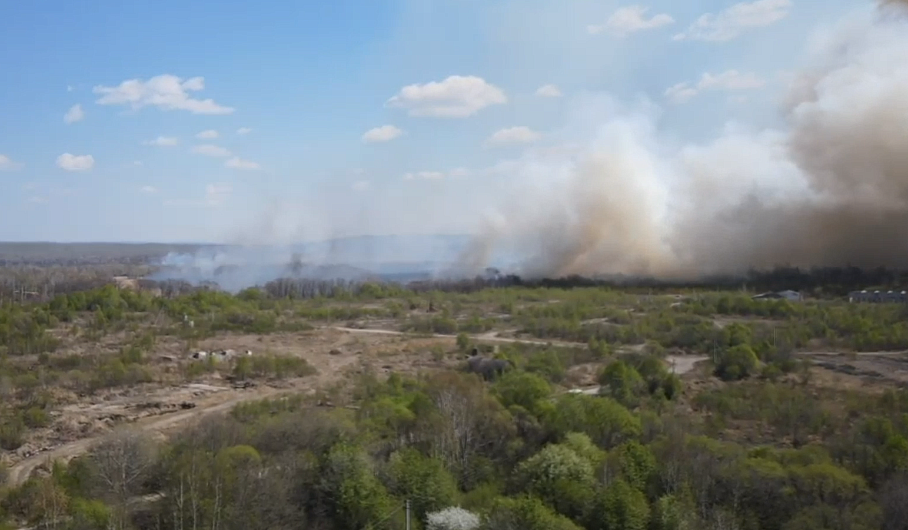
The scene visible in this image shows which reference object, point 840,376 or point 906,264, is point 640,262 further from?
point 840,376

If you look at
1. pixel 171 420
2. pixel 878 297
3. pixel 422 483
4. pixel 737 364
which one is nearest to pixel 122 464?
pixel 422 483

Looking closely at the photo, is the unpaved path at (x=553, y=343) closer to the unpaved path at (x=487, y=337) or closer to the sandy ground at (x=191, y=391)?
the unpaved path at (x=487, y=337)

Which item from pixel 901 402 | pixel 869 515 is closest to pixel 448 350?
pixel 901 402

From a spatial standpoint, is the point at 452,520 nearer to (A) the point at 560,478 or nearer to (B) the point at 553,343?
(A) the point at 560,478

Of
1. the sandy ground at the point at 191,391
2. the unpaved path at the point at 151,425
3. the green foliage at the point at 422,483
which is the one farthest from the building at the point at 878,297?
the green foliage at the point at 422,483

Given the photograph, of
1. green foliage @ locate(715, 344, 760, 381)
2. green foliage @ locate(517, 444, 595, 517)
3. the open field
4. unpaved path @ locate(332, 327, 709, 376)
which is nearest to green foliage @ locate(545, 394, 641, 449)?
the open field
